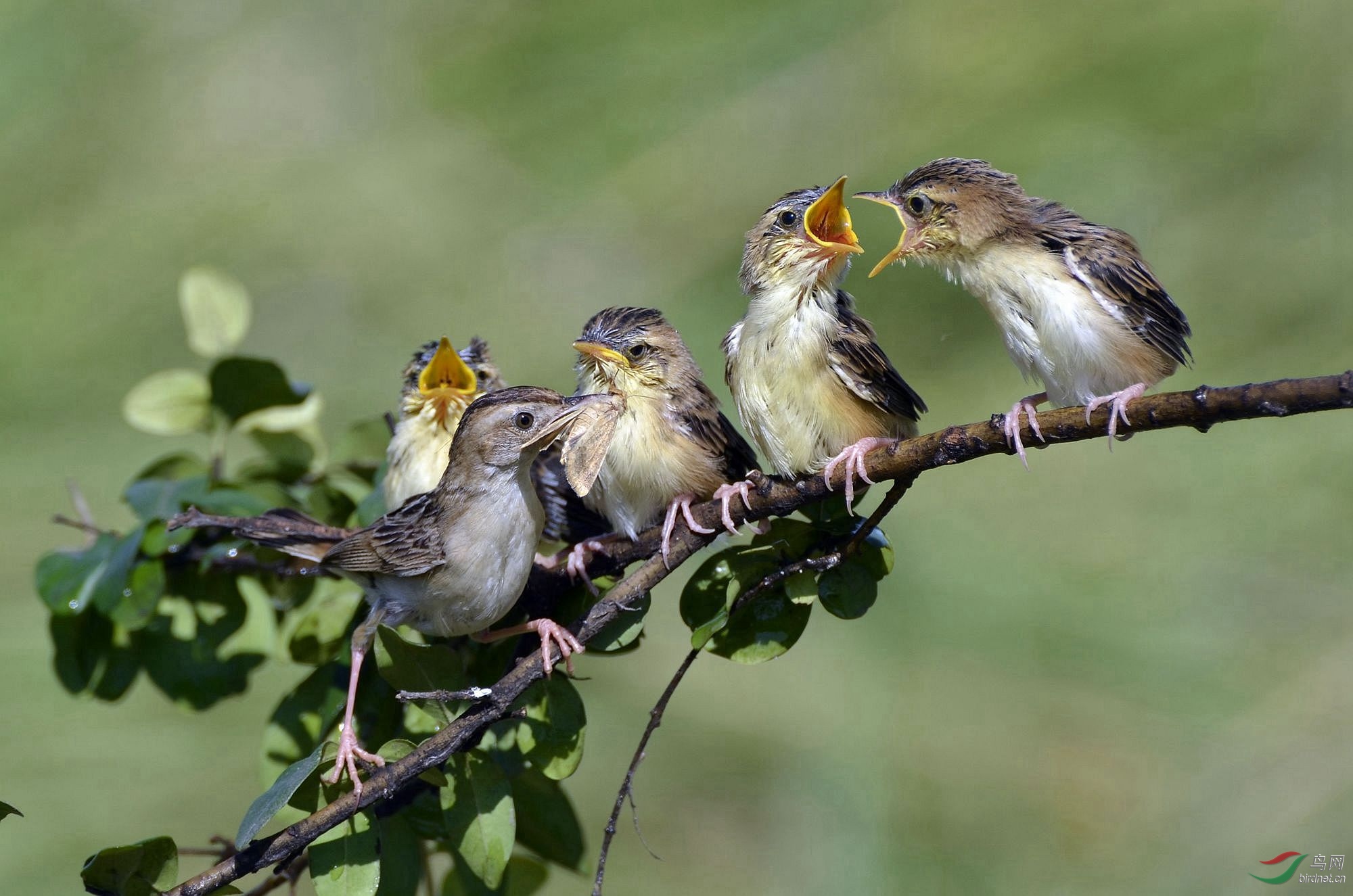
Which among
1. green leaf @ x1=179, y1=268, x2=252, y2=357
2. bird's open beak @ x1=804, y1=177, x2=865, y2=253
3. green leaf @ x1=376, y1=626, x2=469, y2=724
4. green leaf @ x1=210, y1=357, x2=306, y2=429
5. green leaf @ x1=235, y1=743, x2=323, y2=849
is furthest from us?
green leaf @ x1=179, y1=268, x2=252, y2=357

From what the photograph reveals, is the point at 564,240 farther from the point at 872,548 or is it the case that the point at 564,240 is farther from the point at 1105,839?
the point at 872,548

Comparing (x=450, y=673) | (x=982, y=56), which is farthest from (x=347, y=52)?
(x=450, y=673)

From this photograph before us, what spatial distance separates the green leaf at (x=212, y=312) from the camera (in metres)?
2.48

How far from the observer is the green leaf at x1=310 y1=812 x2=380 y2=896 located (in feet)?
4.96

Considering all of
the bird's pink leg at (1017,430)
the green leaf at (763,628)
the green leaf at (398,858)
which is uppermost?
the bird's pink leg at (1017,430)

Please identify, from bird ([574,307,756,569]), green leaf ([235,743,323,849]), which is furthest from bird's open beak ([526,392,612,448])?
green leaf ([235,743,323,849])

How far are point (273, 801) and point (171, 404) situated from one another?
1233mm

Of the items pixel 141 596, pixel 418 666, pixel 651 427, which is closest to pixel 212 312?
pixel 141 596

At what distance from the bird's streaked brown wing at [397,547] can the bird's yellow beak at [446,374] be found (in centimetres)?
54

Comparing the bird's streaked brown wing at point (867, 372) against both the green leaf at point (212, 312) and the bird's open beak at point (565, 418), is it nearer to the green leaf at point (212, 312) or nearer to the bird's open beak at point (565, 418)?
the bird's open beak at point (565, 418)

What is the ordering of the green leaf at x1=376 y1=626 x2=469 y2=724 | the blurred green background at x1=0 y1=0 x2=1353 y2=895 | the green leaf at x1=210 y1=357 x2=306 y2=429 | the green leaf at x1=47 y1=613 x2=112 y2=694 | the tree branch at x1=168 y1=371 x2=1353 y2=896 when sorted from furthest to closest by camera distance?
the blurred green background at x1=0 y1=0 x2=1353 y2=895 → the green leaf at x1=210 y1=357 x2=306 y2=429 → the green leaf at x1=47 y1=613 x2=112 y2=694 → the green leaf at x1=376 y1=626 x2=469 y2=724 → the tree branch at x1=168 y1=371 x2=1353 y2=896

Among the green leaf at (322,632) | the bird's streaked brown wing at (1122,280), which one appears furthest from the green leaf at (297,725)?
the bird's streaked brown wing at (1122,280)

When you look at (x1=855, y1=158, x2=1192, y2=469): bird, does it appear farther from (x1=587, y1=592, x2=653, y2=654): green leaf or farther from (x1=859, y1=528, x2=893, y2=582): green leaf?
(x1=587, y1=592, x2=653, y2=654): green leaf

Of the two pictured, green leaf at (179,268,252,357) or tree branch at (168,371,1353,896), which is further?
green leaf at (179,268,252,357)
